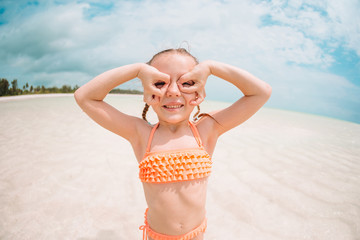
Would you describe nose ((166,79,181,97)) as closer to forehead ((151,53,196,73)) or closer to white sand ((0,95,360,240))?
forehead ((151,53,196,73))

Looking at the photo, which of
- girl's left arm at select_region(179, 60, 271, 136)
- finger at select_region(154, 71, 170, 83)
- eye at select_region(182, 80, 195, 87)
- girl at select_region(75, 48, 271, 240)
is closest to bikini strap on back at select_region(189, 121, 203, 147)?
girl at select_region(75, 48, 271, 240)

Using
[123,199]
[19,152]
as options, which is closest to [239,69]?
[123,199]

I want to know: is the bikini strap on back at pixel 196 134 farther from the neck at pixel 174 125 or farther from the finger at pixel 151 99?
the finger at pixel 151 99

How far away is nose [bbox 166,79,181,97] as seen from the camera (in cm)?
128

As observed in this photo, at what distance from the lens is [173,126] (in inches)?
58.4

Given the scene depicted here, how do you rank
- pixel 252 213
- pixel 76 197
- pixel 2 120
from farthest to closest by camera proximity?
pixel 2 120 → pixel 76 197 → pixel 252 213

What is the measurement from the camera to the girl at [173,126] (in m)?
1.31

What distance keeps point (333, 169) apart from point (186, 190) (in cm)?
427

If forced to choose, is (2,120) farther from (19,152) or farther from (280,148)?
(280,148)

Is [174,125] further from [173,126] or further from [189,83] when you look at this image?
[189,83]

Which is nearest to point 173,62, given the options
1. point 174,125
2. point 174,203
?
point 174,125

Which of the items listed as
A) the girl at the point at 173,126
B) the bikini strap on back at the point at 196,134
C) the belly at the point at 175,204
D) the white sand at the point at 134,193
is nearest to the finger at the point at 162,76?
the girl at the point at 173,126

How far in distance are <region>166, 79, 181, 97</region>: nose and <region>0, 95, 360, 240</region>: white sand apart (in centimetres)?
182

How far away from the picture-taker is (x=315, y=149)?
18.4 feet
